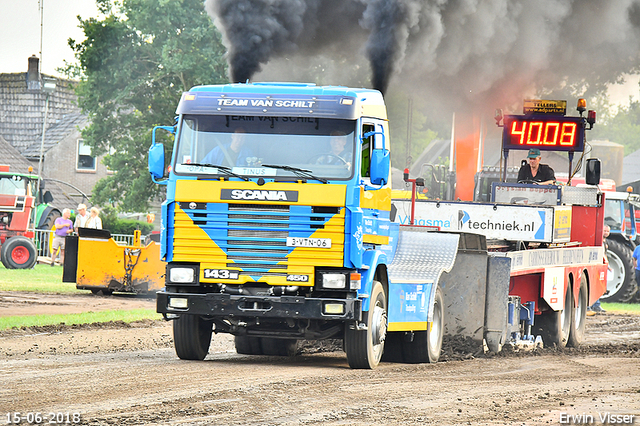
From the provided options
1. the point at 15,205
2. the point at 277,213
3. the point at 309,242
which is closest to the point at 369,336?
the point at 309,242

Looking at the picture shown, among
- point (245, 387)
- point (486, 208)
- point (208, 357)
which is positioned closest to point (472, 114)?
point (486, 208)

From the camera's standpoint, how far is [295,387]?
868 cm

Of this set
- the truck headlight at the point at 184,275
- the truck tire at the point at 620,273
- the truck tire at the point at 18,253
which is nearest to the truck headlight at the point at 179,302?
the truck headlight at the point at 184,275

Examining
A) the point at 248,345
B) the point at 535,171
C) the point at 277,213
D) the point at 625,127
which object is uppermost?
the point at 625,127

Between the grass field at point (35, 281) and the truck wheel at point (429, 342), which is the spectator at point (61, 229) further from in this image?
the truck wheel at point (429, 342)

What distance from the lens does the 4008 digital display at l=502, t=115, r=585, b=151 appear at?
15.9m

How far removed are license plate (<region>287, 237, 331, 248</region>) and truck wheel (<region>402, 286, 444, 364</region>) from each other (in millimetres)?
2297

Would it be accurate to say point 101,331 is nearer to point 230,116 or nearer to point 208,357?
point 208,357

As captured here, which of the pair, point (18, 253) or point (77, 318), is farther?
point (18, 253)

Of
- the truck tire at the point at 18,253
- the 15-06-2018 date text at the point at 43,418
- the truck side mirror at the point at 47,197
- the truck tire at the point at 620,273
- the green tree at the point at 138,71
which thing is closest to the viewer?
the 15-06-2018 date text at the point at 43,418

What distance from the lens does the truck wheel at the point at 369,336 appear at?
1014 centimetres

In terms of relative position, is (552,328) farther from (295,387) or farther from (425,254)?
(295,387)

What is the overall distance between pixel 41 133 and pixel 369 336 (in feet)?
138

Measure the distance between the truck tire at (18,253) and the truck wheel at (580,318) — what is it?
14.7 meters
